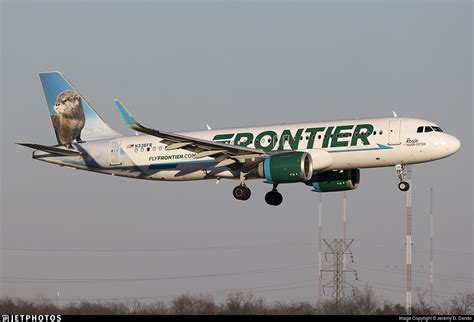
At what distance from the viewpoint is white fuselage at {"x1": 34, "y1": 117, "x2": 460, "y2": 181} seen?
68375 mm

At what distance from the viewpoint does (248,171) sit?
72.6 meters

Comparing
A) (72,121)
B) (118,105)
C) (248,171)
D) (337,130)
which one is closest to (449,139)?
(337,130)

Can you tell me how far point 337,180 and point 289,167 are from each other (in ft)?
23.7

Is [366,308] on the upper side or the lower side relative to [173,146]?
lower

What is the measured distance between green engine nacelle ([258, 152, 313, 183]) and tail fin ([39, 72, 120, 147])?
44.1 ft

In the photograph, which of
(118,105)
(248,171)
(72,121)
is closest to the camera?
(118,105)

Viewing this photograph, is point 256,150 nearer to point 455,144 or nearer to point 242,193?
point 242,193

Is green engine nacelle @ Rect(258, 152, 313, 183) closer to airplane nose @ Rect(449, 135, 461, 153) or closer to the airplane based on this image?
the airplane

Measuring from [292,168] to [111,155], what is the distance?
13.3 metres

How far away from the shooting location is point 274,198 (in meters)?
75.7

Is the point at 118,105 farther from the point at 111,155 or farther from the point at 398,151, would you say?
the point at 398,151
